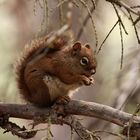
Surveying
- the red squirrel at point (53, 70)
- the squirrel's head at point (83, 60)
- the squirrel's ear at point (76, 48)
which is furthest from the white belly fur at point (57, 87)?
the squirrel's ear at point (76, 48)

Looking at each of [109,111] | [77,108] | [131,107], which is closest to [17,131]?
[77,108]

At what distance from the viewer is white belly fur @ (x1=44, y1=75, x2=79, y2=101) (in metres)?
2.52

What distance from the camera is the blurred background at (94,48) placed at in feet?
7.54

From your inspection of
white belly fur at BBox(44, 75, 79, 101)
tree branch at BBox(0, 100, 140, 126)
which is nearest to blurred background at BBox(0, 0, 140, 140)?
tree branch at BBox(0, 100, 140, 126)

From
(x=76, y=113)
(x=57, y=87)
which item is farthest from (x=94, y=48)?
(x=76, y=113)

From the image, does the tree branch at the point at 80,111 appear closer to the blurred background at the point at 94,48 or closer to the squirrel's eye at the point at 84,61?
the blurred background at the point at 94,48

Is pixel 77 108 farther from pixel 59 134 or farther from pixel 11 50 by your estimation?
pixel 59 134

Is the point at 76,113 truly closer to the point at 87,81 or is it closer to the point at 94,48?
the point at 87,81

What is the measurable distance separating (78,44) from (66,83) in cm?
28

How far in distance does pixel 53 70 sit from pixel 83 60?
23 centimetres

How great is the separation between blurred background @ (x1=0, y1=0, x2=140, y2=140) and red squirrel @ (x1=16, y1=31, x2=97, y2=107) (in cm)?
9


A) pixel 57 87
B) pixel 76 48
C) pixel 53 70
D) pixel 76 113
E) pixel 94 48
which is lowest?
pixel 76 113

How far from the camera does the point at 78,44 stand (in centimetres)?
280

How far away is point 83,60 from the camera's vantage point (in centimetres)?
280
